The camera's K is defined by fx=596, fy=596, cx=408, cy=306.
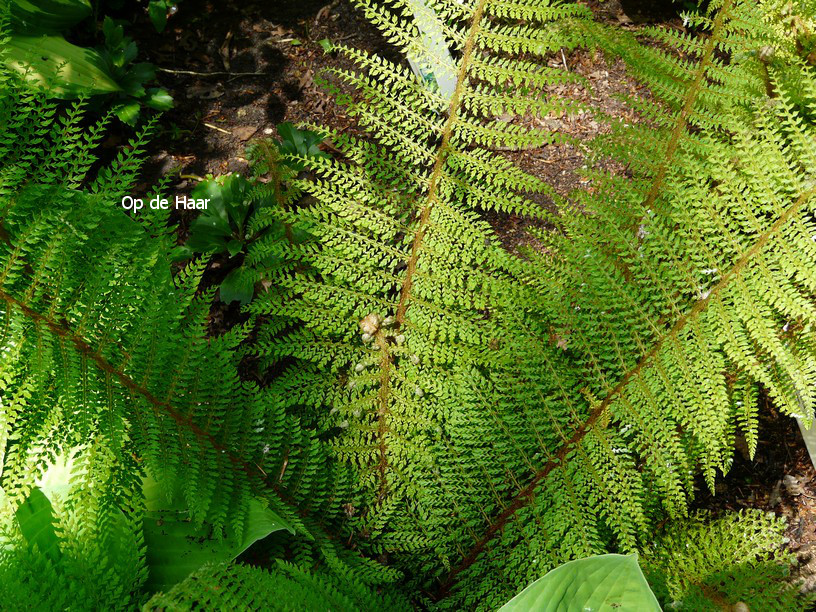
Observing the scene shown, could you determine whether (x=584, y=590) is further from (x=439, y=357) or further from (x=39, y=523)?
(x=39, y=523)

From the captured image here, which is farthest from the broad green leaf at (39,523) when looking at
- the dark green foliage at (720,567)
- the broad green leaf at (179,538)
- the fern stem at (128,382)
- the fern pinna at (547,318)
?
the dark green foliage at (720,567)

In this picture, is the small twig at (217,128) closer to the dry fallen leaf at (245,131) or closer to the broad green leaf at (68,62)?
the dry fallen leaf at (245,131)

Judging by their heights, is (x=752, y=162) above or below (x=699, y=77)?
below

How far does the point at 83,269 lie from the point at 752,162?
1.73m

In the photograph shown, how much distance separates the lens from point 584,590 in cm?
123

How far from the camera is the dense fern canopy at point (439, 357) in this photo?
→ 1.48 m

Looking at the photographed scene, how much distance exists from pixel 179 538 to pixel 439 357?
0.92 metres

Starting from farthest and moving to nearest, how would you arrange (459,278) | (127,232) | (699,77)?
(459,278) → (699,77) → (127,232)

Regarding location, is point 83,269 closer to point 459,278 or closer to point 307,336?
point 307,336

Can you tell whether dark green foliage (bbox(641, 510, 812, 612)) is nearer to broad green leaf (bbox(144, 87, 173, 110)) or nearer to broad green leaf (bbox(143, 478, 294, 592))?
broad green leaf (bbox(143, 478, 294, 592))

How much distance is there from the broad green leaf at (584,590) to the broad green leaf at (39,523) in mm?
1267

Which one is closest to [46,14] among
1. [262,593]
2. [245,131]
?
[245,131]

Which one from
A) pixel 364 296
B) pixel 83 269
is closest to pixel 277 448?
pixel 364 296

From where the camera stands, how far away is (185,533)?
5.65ft
